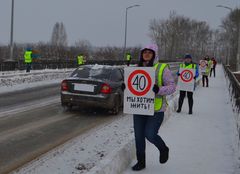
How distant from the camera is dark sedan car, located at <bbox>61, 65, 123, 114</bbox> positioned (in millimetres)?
11094

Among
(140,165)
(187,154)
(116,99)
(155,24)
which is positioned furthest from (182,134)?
(155,24)

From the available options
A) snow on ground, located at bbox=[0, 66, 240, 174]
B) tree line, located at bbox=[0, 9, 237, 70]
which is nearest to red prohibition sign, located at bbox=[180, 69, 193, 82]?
snow on ground, located at bbox=[0, 66, 240, 174]

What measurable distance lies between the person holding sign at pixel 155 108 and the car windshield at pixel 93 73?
19.8 feet

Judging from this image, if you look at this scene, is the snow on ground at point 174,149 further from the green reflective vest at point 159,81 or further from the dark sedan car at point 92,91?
Result: the green reflective vest at point 159,81

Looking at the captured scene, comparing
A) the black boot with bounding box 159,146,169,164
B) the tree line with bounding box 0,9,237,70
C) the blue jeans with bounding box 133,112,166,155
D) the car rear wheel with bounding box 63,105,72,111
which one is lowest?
the black boot with bounding box 159,146,169,164

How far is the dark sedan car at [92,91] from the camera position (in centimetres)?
1109

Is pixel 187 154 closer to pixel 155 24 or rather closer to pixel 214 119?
pixel 214 119

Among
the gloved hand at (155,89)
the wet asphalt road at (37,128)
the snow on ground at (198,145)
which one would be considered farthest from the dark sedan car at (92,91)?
the gloved hand at (155,89)

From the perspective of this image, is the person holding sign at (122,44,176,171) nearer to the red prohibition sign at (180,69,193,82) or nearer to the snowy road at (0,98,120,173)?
the snowy road at (0,98,120,173)

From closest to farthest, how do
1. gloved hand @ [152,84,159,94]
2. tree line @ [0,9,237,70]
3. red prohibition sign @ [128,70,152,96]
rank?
gloved hand @ [152,84,159,94], red prohibition sign @ [128,70,152,96], tree line @ [0,9,237,70]

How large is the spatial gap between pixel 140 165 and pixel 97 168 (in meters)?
0.97

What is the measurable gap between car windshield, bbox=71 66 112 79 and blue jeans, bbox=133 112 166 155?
19.8ft

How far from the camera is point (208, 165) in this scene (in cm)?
605

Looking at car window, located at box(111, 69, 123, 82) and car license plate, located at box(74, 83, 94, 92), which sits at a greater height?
car window, located at box(111, 69, 123, 82)
